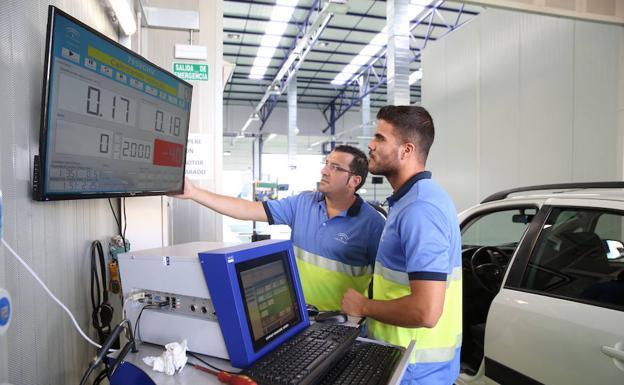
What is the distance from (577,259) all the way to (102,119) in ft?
7.88

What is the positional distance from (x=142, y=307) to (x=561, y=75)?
5.31 meters

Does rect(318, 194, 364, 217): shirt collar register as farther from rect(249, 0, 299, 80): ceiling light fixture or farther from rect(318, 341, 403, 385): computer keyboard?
rect(249, 0, 299, 80): ceiling light fixture

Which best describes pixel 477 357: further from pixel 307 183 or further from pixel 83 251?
pixel 307 183

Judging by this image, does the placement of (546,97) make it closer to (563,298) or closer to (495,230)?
(495,230)

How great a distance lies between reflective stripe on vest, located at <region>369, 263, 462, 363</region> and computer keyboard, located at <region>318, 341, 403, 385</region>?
0.30m

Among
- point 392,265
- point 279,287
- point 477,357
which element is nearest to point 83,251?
point 279,287

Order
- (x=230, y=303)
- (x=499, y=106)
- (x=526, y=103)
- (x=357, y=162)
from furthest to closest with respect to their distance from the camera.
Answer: (x=499, y=106) < (x=526, y=103) < (x=357, y=162) < (x=230, y=303)

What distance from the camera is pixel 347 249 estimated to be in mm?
2340

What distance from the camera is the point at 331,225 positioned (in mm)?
2410

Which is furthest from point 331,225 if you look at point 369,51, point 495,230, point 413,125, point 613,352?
point 369,51

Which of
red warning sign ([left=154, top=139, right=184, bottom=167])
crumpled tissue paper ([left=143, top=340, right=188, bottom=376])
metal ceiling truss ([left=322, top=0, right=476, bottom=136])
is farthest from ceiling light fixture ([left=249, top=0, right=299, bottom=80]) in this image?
crumpled tissue paper ([left=143, top=340, right=188, bottom=376])

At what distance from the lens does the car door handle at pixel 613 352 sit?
5.74 feet

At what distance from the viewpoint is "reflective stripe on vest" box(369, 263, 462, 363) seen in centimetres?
166

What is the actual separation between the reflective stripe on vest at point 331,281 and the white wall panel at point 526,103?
3.56 metres
